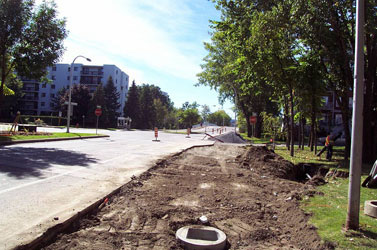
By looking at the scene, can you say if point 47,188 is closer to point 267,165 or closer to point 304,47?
point 267,165

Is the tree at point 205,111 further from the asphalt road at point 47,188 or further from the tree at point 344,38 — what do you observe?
the asphalt road at point 47,188

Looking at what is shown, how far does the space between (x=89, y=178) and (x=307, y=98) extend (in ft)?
49.1

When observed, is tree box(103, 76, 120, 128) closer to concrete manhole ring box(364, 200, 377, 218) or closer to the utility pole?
concrete manhole ring box(364, 200, 377, 218)

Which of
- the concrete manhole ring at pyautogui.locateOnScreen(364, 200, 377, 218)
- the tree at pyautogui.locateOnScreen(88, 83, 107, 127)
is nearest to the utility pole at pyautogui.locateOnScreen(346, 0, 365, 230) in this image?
the concrete manhole ring at pyautogui.locateOnScreen(364, 200, 377, 218)

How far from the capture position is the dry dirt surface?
13.6 ft

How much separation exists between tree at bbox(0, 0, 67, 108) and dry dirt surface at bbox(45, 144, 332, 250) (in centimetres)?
1260

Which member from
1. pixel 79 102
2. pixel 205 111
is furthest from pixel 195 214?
pixel 205 111

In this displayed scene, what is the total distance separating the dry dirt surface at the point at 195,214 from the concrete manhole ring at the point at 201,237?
14 centimetres

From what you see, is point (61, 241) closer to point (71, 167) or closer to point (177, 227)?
point (177, 227)

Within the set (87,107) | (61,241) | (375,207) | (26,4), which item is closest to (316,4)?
(375,207)

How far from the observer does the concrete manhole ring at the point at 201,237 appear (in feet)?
13.0

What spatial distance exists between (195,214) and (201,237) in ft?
2.74

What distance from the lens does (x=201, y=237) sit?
4.49 meters

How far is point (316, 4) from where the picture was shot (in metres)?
12.0
